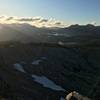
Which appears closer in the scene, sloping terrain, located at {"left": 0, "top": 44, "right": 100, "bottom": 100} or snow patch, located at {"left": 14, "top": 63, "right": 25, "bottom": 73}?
sloping terrain, located at {"left": 0, "top": 44, "right": 100, "bottom": 100}

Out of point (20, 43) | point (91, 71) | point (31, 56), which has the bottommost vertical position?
point (91, 71)

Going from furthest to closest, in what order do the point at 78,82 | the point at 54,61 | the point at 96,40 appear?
the point at 54,61 < the point at 78,82 < the point at 96,40

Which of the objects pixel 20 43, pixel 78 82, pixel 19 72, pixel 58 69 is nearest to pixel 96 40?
pixel 20 43

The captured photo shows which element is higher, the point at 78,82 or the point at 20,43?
the point at 20,43

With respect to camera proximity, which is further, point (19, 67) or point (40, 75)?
point (40, 75)

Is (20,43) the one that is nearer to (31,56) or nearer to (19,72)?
(19,72)

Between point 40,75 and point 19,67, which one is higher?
point 19,67

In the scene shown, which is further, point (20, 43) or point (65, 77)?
point (65, 77)

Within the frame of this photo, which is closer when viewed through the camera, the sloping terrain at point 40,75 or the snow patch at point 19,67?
the sloping terrain at point 40,75

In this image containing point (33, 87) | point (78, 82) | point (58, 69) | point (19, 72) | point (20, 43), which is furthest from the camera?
point (58, 69)
